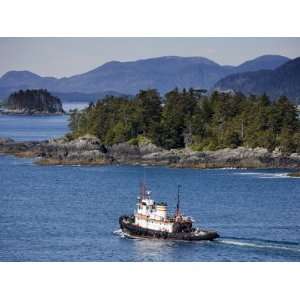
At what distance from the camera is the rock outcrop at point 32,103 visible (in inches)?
705

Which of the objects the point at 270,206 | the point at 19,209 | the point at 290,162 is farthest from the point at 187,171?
the point at 19,209

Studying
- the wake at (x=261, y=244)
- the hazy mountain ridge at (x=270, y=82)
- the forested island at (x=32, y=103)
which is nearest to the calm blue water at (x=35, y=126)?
the forested island at (x=32, y=103)

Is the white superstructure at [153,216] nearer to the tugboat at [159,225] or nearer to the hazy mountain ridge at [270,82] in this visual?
the tugboat at [159,225]

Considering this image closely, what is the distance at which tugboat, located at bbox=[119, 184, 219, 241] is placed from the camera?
A: 13242mm

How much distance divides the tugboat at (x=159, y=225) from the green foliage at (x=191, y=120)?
5744 mm

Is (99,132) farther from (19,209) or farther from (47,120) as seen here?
(19,209)

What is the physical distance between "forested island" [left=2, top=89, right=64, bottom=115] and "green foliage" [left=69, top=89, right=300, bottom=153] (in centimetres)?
90

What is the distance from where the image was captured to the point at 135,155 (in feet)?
63.6

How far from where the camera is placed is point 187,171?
1848cm

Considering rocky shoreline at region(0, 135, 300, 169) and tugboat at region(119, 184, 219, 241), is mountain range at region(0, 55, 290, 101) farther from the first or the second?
tugboat at region(119, 184, 219, 241)

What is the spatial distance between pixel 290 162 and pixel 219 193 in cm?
336

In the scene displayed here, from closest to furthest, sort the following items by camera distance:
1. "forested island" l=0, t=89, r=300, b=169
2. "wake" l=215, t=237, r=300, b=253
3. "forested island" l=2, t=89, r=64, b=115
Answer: "wake" l=215, t=237, r=300, b=253 < "forested island" l=2, t=89, r=64, b=115 < "forested island" l=0, t=89, r=300, b=169

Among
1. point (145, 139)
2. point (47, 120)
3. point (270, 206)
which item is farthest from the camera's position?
point (47, 120)

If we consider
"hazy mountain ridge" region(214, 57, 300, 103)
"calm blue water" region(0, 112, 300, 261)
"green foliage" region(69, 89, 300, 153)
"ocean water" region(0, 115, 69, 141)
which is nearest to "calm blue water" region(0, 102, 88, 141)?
"ocean water" region(0, 115, 69, 141)
